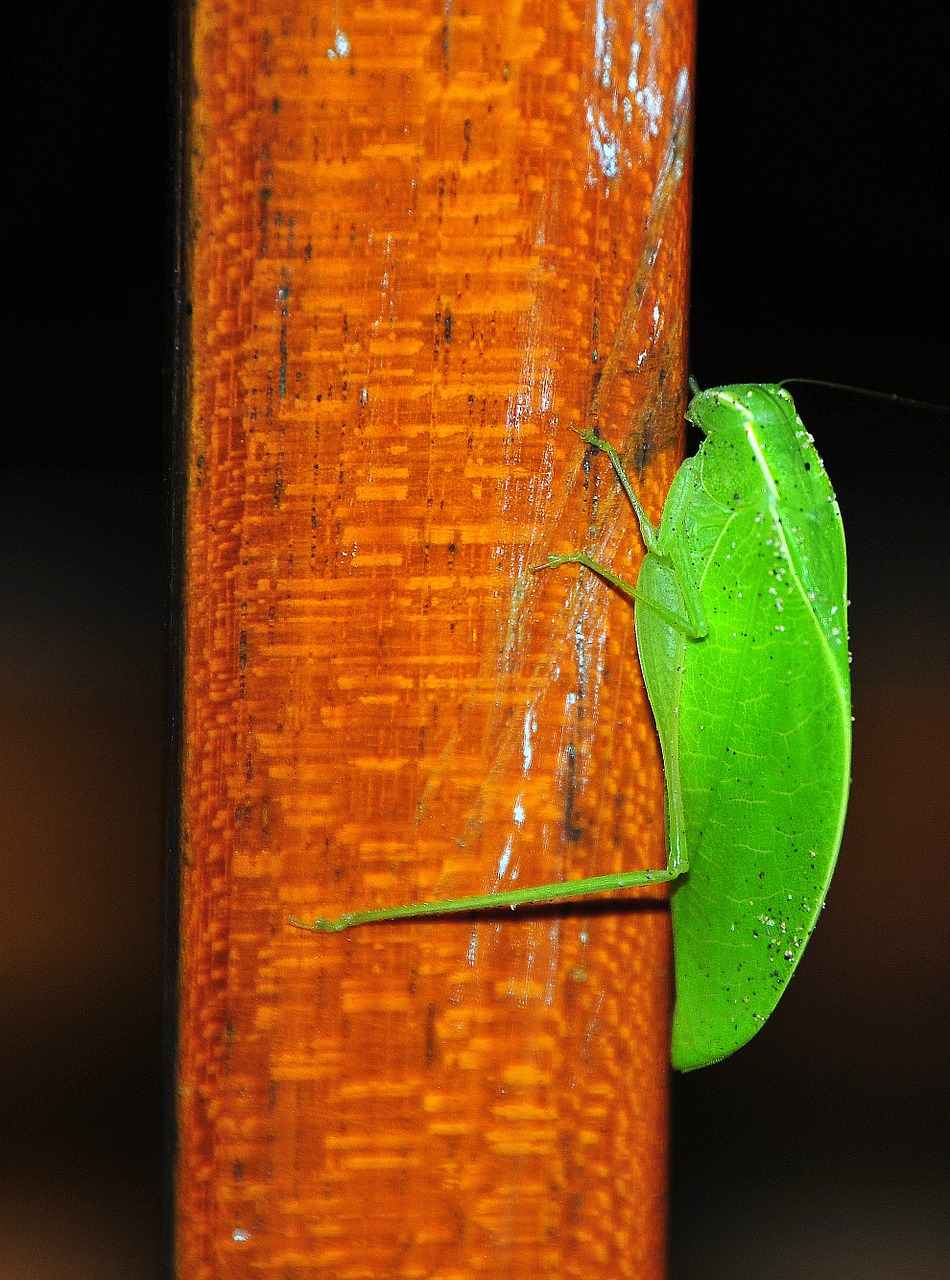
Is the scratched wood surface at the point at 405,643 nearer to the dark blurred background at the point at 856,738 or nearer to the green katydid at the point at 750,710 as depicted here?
the green katydid at the point at 750,710

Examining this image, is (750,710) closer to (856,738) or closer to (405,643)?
(405,643)

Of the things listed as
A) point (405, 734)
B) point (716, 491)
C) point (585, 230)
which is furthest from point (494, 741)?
point (716, 491)

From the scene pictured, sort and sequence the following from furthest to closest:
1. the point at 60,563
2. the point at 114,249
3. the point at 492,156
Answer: the point at 60,563 < the point at 114,249 < the point at 492,156

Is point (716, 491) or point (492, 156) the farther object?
point (716, 491)

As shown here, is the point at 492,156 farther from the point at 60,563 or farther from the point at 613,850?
the point at 60,563

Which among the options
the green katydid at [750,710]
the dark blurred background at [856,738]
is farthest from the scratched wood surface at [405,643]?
the dark blurred background at [856,738]

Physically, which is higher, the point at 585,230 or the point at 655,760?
the point at 585,230

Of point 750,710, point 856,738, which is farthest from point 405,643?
point 856,738

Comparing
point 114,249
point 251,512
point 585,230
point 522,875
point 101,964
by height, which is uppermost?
point 114,249
